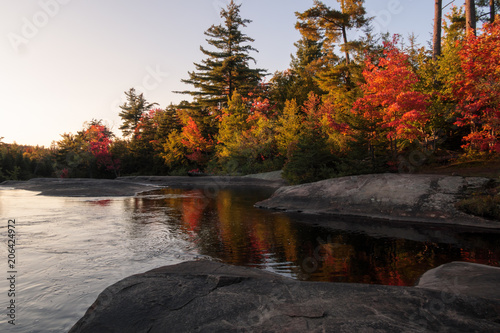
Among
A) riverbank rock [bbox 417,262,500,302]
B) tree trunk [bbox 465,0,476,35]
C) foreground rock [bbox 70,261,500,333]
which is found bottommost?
riverbank rock [bbox 417,262,500,302]

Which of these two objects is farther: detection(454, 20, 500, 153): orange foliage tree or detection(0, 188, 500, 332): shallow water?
detection(454, 20, 500, 153): orange foliage tree

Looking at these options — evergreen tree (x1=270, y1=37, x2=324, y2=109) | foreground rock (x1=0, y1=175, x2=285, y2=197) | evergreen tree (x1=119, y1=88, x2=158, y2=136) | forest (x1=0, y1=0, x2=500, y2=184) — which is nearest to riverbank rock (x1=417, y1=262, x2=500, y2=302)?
forest (x1=0, y1=0, x2=500, y2=184)

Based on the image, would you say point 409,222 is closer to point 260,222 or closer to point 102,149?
point 260,222

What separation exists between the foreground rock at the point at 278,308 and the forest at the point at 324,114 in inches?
511

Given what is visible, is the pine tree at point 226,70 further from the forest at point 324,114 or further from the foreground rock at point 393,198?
the foreground rock at point 393,198

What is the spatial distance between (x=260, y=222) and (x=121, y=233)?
4.78 meters

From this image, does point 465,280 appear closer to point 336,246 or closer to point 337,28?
point 336,246

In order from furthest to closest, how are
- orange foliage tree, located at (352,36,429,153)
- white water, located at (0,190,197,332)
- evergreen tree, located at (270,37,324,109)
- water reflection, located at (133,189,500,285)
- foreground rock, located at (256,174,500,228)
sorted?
evergreen tree, located at (270,37,324,109)
orange foliage tree, located at (352,36,429,153)
foreground rock, located at (256,174,500,228)
water reflection, located at (133,189,500,285)
white water, located at (0,190,197,332)

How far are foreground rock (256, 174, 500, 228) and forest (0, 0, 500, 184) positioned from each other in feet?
10.1

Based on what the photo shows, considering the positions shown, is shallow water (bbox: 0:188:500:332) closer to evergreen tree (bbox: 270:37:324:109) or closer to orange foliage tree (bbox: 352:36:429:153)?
orange foliage tree (bbox: 352:36:429:153)

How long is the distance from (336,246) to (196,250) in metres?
3.63

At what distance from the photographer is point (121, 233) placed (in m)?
9.56

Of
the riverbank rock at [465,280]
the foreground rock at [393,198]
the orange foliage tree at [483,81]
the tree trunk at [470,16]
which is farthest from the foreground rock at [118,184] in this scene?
the riverbank rock at [465,280]

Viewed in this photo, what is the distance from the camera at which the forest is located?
51.8 ft
